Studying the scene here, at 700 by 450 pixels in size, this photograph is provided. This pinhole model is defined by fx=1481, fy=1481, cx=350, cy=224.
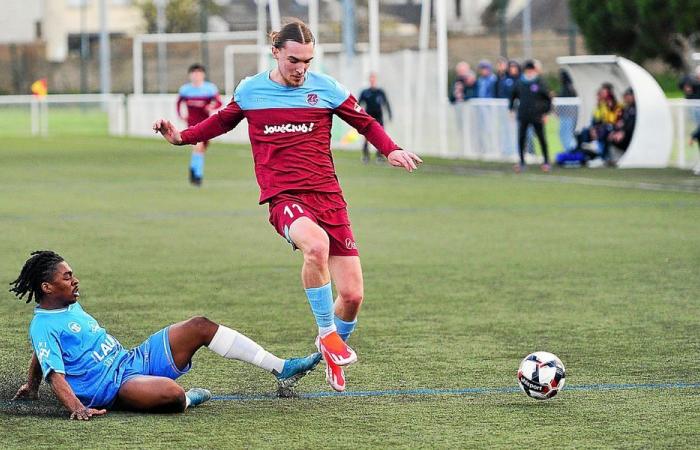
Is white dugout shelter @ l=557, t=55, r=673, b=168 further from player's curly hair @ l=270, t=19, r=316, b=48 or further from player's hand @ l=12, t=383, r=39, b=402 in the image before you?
player's hand @ l=12, t=383, r=39, b=402

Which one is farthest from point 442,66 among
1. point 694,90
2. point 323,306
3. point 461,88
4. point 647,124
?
point 323,306

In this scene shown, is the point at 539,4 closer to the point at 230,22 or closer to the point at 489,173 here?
the point at 230,22

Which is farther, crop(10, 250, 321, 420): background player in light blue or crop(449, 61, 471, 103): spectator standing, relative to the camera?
crop(449, 61, 471, 103): spectator standing

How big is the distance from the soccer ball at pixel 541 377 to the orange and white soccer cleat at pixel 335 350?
84 centimetres

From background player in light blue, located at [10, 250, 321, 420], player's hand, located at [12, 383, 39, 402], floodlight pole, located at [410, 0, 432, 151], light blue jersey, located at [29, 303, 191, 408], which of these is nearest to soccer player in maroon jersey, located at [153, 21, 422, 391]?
background player in light blue, located at [10, 250, 321, 420]

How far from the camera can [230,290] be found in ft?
37.7

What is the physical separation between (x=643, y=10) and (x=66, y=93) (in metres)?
30.3

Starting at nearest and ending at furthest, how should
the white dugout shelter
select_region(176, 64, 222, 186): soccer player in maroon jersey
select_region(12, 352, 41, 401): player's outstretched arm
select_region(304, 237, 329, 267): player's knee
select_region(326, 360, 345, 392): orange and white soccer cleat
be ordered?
select_region(12, 352, 41, 401): player's outstretched arm, select_region(326, 360, 345, 392): orange and white soccer cleat, select_region(304, 237, 329, 267): player's knee, select_region(176, 64, 222, 186): soccer player in maroon jersey, the white dugout shelter

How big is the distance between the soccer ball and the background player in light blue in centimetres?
145

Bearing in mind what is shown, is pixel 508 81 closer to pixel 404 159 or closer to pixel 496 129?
pixel 496 129

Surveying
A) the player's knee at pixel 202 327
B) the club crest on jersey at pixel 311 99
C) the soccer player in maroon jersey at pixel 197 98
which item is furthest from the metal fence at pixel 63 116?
the player's knee at pixel 202 327

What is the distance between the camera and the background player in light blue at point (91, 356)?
6637 millimetres

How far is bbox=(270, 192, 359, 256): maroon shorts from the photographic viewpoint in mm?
7499

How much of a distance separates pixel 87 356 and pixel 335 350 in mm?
1250
